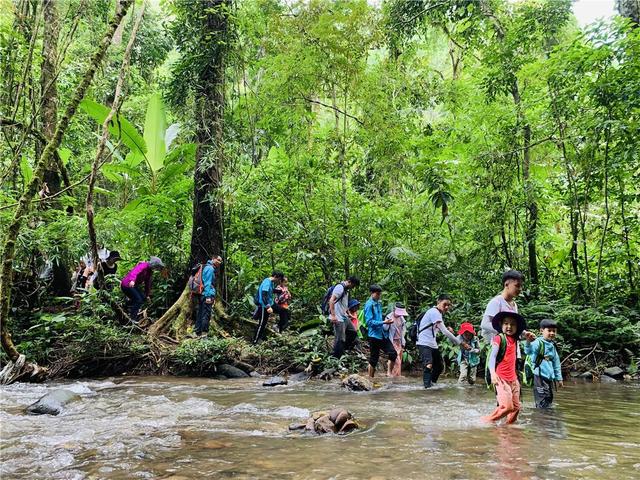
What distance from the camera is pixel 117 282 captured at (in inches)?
501

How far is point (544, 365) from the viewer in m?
6.95

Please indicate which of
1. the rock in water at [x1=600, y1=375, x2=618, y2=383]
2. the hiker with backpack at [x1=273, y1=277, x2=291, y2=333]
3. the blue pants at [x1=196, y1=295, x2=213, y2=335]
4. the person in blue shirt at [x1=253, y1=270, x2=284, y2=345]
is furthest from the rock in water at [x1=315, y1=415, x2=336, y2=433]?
the rock in water at [x1=600, y1=375, x2=618, y2=383]

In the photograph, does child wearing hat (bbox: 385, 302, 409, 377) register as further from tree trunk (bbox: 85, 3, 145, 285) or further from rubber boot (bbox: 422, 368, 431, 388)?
tree trunk (bbox: 85, 3, 145, 285)

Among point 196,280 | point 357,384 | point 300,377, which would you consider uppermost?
point 196,280

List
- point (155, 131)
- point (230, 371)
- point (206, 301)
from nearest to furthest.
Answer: point (230, 371), point (206, 301), point (155, 131)

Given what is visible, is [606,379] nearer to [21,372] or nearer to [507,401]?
[507,401]

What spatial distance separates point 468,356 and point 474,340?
407 mm

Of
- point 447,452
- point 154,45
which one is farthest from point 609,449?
point 154,45

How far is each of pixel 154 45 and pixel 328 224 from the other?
39.3ft

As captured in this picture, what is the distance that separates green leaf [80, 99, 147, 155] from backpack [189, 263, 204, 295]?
12.8 feet

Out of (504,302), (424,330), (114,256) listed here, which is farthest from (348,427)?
(114,256)

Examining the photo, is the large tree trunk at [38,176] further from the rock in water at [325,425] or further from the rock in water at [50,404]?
the rock in water at [325,425]

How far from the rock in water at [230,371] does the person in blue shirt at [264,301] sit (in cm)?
124

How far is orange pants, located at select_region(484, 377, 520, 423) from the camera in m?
5.64
